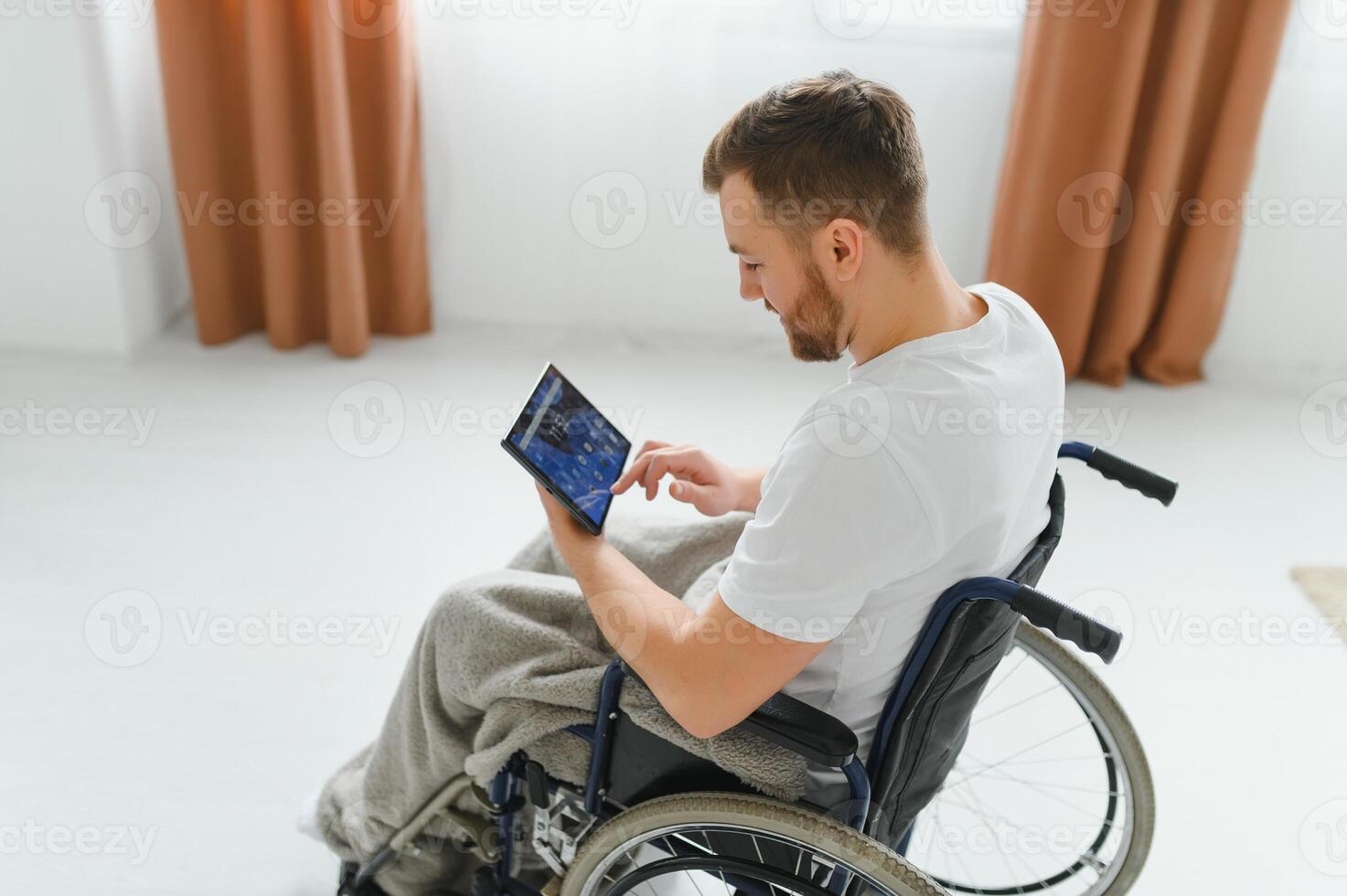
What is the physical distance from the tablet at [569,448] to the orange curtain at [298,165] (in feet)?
4.76

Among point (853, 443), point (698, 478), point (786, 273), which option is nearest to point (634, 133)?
point (698, 478)

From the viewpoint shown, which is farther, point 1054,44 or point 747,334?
point 747,334

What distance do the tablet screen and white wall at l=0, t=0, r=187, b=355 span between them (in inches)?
68.6

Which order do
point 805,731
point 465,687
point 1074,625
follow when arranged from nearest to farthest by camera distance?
1. point 1074,625
2. point 805,731
3. point 465,687

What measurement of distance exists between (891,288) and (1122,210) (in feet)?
6.01

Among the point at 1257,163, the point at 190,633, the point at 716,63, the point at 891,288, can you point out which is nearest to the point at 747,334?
the point at 716,63

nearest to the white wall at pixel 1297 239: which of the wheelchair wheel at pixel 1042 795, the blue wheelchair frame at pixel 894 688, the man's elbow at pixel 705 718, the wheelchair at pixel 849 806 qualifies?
the wheelchair wheel at pixel 1042 795

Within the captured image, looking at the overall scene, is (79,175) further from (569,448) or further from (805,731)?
(805,731)

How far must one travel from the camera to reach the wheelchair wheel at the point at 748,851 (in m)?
1.02

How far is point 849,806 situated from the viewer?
1091 millimetres

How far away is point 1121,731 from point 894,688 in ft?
1.41

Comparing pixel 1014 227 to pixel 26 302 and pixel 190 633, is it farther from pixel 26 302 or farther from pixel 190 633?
pixel 26 302

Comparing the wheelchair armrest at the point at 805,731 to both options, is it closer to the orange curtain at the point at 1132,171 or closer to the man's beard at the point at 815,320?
the man's beard at the point at 815,320

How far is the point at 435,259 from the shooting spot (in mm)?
2957
